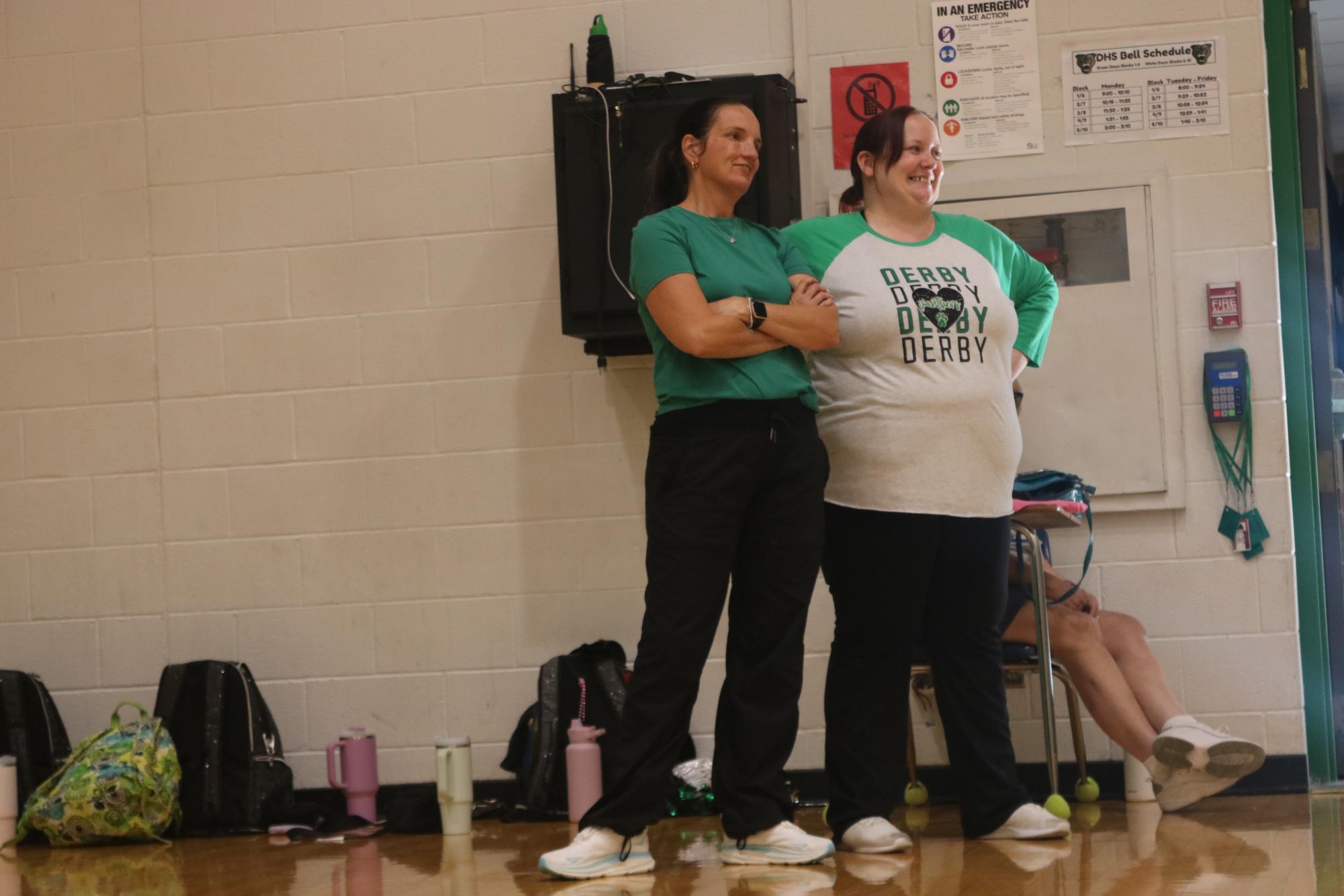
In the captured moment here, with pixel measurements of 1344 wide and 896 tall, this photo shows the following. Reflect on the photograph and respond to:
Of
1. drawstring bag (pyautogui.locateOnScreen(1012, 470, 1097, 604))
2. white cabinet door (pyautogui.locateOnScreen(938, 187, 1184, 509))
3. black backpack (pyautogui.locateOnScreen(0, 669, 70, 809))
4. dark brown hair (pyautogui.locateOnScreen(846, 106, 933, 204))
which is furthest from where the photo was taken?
black backpack (pyautogui.locateOnScreen(0, 669, 70, 809))

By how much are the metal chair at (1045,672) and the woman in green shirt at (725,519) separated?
A: 521mm

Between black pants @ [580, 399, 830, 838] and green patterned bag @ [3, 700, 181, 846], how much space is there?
5.25ft

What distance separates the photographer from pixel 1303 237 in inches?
154

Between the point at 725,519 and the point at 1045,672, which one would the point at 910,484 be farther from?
the point at 1045,672

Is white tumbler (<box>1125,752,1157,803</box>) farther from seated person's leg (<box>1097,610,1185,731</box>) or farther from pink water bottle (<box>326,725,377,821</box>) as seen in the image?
pink water bottle (<box>326,725,377,821</box>)

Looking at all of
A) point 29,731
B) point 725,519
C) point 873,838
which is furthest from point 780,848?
→ point 29,731

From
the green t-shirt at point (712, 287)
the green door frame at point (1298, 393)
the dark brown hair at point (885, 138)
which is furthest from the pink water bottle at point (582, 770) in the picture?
the green door frame at point (1298, 393)

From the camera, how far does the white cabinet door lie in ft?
12.6

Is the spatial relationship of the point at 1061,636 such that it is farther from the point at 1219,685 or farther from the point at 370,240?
the point at 370,240

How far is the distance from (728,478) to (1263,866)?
1180 millimetres

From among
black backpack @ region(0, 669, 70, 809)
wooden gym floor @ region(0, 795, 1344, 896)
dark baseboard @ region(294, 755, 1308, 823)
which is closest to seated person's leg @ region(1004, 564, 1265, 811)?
wooden gym floor @ region(0, 795, 1344, 896)

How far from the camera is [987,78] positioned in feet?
13.0

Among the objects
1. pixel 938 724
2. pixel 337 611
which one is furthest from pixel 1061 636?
pixel 337 611

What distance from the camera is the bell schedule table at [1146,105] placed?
3867 mm
